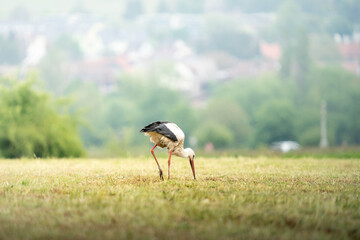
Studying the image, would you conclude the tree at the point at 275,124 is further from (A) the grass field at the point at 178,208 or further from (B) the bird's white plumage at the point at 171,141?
(A) the grass field at the point at 178,208

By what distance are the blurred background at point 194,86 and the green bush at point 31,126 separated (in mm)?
58

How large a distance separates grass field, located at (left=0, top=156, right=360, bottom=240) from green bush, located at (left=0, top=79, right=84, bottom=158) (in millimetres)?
17208

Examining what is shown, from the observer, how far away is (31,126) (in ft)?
88.5

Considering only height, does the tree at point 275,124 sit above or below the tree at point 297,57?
below

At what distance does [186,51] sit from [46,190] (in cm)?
17547

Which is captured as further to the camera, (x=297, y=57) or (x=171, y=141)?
(x=297, y=57)

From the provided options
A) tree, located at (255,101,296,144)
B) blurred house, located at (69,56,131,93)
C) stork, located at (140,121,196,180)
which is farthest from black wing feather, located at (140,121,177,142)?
blurred house, located at (69,56,131,93)

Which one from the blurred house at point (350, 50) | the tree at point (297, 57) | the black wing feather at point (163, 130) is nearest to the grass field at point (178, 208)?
the black wing feather at point (163, 130)

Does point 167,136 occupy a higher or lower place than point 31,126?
lower

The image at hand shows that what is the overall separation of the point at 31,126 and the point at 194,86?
12899 centimetres

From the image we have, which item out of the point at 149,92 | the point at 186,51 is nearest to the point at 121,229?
the point at 149,92

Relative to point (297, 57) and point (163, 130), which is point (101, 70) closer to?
point (297, 57)

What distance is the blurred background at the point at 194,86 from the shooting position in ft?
92.5

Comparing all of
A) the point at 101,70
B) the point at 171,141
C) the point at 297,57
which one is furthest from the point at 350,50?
the point at 171,141
